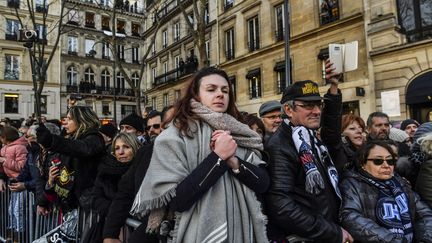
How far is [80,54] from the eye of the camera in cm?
4488

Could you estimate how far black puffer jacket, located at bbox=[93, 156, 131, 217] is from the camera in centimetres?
338

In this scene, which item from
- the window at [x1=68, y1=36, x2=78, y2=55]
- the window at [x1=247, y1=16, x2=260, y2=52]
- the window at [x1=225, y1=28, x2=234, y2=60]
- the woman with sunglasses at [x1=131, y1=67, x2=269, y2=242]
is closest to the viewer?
the woman with sunglasses at [x1=131, y1=67, x2=269, y2=242]

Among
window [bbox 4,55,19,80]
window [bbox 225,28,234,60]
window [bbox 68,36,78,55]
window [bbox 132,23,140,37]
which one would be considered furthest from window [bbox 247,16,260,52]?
window [bbox 132,23,140,37]

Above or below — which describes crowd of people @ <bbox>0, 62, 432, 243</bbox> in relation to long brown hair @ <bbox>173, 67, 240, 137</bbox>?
below

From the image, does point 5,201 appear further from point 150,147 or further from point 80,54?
point 80,54

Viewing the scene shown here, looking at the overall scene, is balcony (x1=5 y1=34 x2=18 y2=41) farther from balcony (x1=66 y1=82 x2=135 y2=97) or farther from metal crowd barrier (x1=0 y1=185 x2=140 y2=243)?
metal crowd barrier (x1=0 y1=185 x2=140 y2=243)

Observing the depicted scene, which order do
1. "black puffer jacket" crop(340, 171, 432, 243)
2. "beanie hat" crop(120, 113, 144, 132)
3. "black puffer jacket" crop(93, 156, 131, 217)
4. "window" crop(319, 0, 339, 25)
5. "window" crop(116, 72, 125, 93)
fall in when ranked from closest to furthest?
"black puffer jacket" crop(340, 171, 432, 243) → "black puffer jacket" crop(93, 156, 131, 217) → "beanie hat" crop(120, 113, 144, 132) → "window" crop(319, 0, 339, 25) → "window" crop(116, 72, 125, 93)

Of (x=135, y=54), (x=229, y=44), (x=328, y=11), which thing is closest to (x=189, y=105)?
(x=328, y=11)

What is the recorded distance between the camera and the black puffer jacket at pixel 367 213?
259cm

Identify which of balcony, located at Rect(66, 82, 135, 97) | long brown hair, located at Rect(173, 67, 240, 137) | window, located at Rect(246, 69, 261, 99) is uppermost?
balcony, located at Rect(66, 82, 135, 97)

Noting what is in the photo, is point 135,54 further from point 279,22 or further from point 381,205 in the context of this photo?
point 381,205

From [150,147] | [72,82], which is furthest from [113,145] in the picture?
[72,82]

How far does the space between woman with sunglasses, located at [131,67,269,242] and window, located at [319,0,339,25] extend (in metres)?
17.9

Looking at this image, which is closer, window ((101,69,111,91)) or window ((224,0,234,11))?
window ((224,0,234,11))
